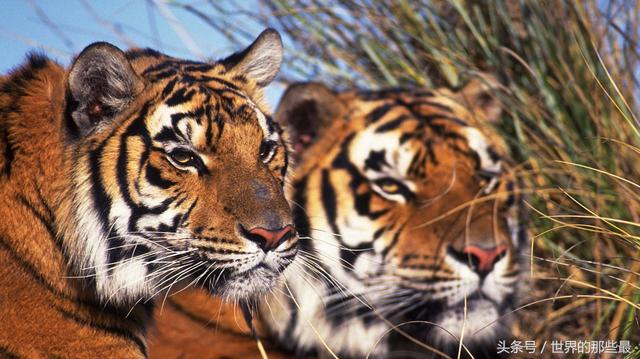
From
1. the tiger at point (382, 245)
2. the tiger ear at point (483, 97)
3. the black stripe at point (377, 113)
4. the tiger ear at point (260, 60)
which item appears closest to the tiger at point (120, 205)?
the tiger ear at point (260, 60)

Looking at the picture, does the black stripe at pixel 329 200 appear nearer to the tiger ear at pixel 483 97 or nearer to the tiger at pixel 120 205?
the tiger ear at pixel 483 97

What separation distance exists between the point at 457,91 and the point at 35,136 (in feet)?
4.86

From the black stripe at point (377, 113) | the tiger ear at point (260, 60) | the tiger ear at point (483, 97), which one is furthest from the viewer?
the tiger ear at point (483, 97)

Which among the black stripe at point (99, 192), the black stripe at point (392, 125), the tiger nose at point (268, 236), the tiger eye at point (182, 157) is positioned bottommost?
the tiger nose at point (268, 236)

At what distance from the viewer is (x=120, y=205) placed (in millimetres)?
1773

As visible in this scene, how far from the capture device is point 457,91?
9.27 feet

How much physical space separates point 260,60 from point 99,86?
42 cm

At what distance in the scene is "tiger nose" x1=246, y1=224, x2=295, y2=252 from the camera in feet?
5.46

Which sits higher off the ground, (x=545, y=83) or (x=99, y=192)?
(x=545, y=83)

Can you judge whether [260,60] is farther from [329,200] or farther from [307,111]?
[329,200]

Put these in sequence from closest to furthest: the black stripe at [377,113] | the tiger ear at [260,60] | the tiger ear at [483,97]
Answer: the tiger ear at [260,60] < the black stripe at [377,113] < the tiger ear at [483,97]

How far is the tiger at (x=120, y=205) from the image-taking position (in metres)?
1.70

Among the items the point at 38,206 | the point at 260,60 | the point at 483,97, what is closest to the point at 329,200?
the point at 260,60

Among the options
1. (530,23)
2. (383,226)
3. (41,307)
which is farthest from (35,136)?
(530,23)
